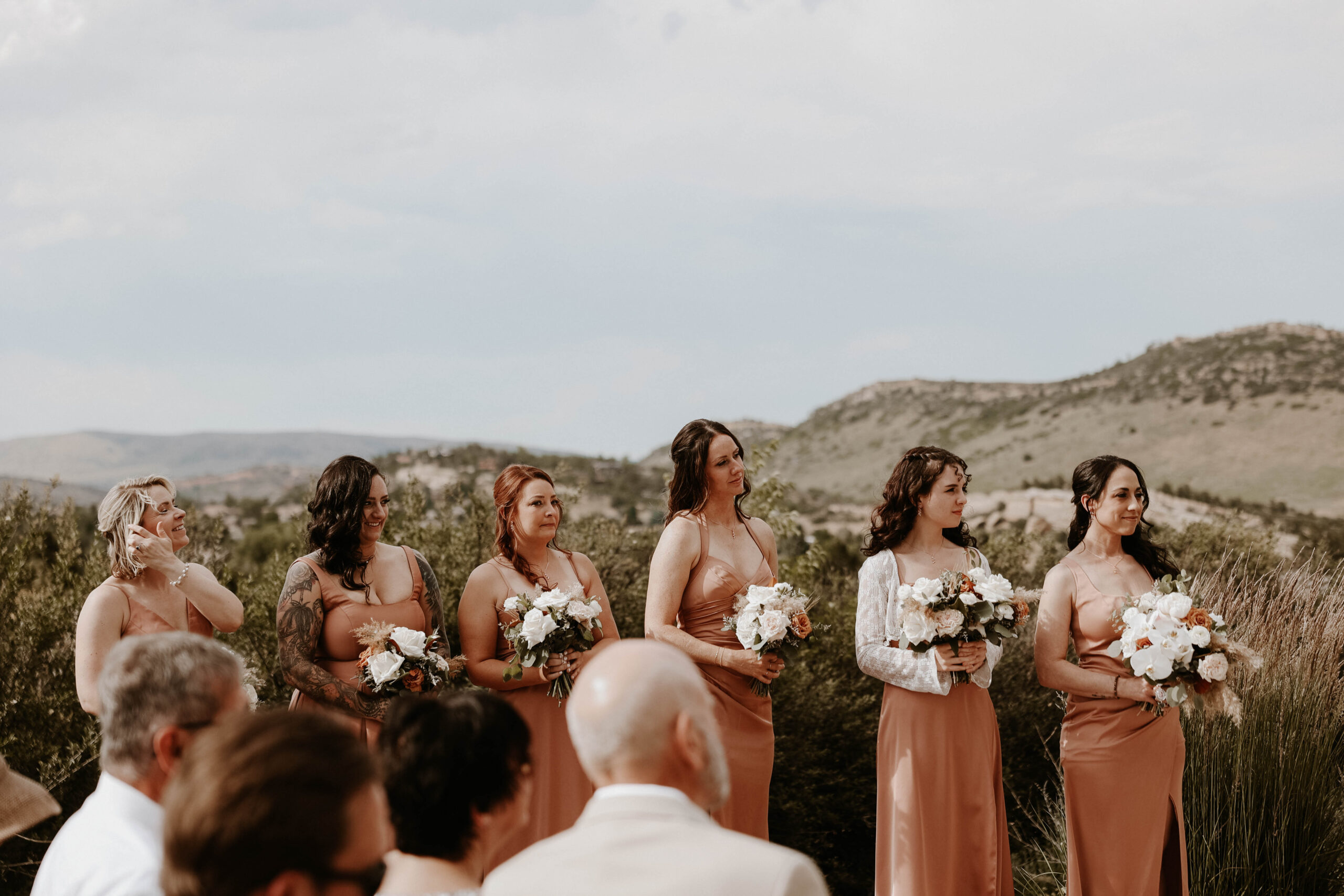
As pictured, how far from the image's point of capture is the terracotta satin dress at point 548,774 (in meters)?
5.32

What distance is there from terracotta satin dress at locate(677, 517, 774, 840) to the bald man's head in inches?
125

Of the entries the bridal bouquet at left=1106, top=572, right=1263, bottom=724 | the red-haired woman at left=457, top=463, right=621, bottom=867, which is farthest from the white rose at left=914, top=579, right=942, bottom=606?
the red-haired woman at left=457, top=463, right=621, bottom=867

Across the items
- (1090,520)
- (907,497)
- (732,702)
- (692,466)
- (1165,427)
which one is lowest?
(732,702)

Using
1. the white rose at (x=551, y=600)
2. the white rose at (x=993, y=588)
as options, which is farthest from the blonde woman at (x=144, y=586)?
the white rose at (x=993, y=588)

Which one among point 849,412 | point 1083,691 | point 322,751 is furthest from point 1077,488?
point 849,412

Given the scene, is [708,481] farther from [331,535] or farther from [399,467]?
[399,467]

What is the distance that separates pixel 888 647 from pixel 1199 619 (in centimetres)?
152

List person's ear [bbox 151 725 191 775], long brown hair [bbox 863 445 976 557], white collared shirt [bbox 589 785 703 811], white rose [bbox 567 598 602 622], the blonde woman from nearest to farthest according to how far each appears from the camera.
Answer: white collared shirt [bbox 589 785 703 811]
person's ear [bbox 151 725 191 775]
the blonde woman
white rose [bbox 567 598 602 622]
long brown hair [bbox 863 445 976 557]

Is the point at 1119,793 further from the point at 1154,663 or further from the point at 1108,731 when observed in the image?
the point at 1154,663

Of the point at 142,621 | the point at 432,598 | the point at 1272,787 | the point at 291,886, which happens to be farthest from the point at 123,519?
the point at 1272,787

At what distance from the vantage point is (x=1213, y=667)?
201 inches

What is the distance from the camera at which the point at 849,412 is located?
81.1m

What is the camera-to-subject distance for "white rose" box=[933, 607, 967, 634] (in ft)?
17.4

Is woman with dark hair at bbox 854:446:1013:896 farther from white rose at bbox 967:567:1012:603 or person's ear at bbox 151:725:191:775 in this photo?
person's ear at bbox 151:725:191:775
